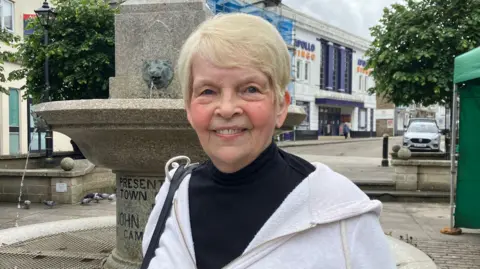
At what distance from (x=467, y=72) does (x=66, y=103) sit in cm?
490

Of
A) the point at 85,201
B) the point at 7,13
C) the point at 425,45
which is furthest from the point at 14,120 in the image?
the point at 425,45

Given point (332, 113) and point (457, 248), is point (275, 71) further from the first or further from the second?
point (332, 113)

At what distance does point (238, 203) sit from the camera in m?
1.27

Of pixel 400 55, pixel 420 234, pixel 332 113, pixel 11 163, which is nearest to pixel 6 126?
pixel 11 163

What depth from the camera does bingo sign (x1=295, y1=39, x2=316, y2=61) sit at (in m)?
38.4

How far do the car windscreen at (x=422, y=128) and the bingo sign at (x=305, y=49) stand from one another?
16504mm

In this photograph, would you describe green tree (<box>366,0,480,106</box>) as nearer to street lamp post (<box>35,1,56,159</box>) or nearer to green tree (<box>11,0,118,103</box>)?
green tree (<box>11,0,118,103</box>)

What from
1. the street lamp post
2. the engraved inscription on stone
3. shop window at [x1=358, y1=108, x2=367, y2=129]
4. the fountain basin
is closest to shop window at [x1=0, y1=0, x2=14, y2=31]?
the street lamp post

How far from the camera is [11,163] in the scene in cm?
1230

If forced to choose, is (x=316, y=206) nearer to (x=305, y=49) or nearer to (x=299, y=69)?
(x=299, y=69)

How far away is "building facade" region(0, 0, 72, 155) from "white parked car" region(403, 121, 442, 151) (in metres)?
16.9

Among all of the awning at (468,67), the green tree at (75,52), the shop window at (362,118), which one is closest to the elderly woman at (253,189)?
the awning at (468,67)

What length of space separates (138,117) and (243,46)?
1729 millimetres

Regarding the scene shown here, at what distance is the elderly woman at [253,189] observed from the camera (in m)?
1.15
